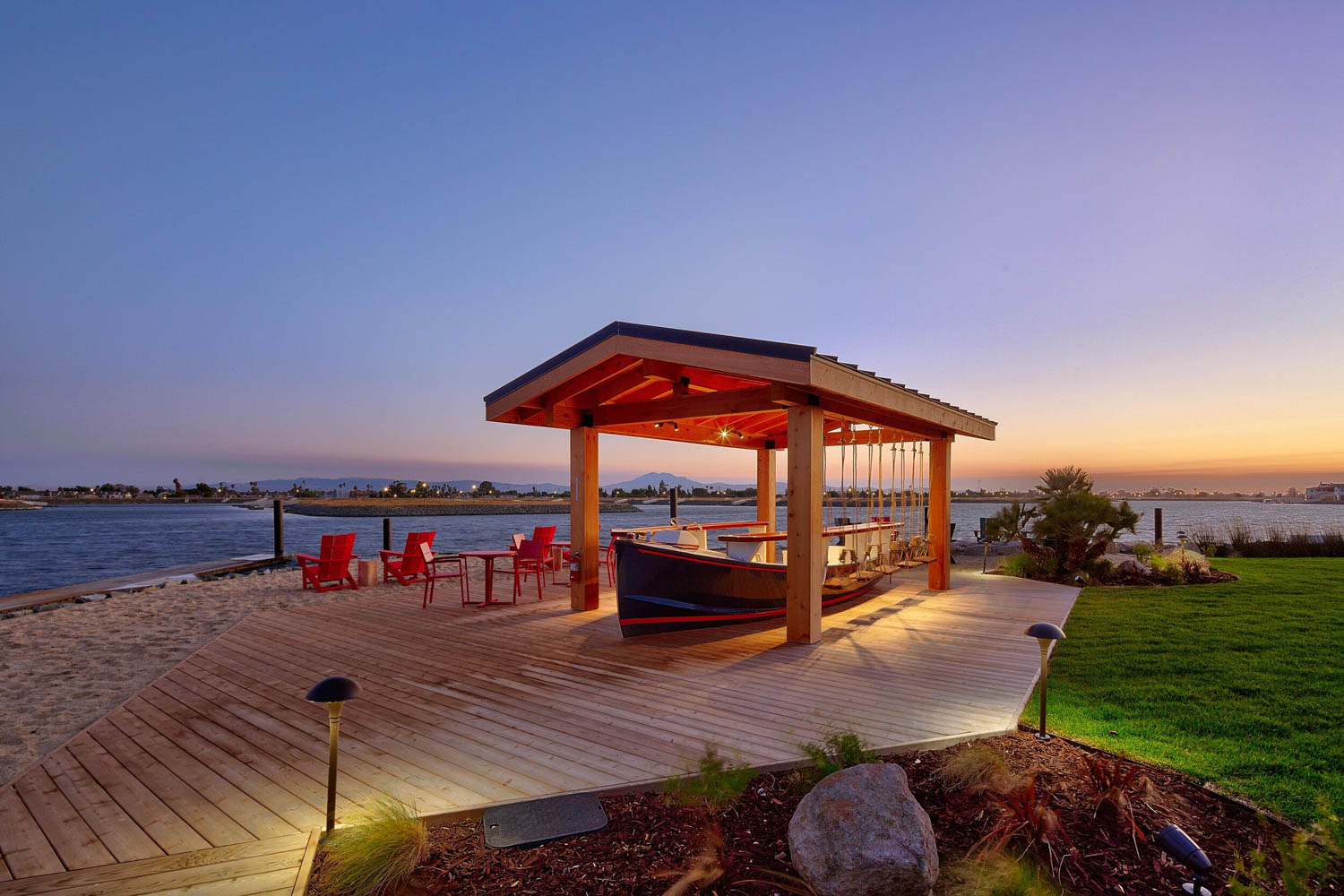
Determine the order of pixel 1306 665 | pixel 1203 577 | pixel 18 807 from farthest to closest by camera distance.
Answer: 1. pixel 1203 577
2. pixel 1306 665
3. pixel 18 807

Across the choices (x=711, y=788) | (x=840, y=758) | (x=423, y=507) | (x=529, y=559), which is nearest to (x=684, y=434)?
(x=529, y=559)

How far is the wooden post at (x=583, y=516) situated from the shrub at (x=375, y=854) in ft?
19.0

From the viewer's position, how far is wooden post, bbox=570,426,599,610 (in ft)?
27.6

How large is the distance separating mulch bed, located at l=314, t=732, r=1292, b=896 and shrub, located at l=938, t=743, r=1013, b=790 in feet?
0.17

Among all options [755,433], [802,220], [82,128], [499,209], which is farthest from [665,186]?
[82,128]

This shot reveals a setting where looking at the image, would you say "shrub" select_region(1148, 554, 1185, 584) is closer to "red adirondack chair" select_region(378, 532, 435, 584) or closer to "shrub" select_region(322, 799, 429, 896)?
"shrub" select_region(322, 799, 429, 896)

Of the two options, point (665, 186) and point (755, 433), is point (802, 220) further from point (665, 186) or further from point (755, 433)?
point (755, 433)

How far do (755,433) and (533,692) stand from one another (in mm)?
7916

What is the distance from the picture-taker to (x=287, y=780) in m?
3.34

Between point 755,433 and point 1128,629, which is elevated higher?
point 755,433

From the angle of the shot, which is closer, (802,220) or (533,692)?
(533,692)

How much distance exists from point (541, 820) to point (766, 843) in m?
1.07

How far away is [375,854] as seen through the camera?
2.32m

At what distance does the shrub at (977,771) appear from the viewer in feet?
9.43
